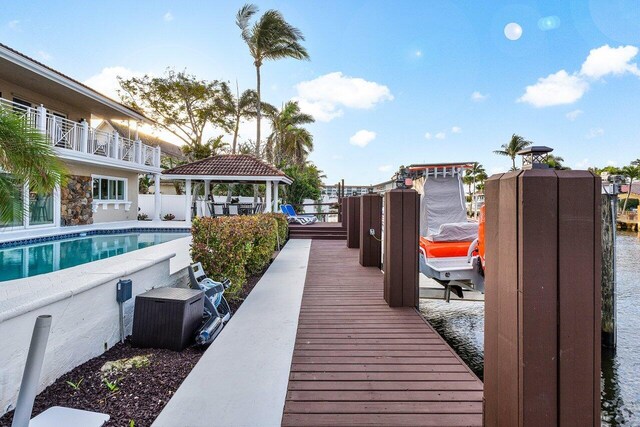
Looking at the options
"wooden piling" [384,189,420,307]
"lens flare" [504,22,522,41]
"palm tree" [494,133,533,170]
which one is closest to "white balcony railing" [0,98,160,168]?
"wooden piling" [384,189,420,307]

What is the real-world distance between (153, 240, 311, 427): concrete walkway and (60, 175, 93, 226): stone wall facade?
547 inches

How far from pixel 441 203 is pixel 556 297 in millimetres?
8201

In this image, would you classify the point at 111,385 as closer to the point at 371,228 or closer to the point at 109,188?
the point at 371,228

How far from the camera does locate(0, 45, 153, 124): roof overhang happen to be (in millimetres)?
11789

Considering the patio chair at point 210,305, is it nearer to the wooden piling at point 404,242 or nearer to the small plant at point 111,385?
the small plant at point 111,385

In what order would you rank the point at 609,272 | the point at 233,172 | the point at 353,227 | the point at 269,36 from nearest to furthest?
the point at 609,272 → the point at 353,227 → the point at 233,172 → the point at 269,36

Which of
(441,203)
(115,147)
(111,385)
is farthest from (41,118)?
(441,203)

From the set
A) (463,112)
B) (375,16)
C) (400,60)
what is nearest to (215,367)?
(375,16)

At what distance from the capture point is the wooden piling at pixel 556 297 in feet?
5.59

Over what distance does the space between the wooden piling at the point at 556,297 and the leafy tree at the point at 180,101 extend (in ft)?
89.7

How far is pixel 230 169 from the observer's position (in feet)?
51.9

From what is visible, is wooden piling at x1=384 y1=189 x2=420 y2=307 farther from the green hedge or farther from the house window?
the house window

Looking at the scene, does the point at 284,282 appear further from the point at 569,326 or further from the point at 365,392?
the point at 569,326

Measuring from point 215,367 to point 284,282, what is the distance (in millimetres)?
3440
